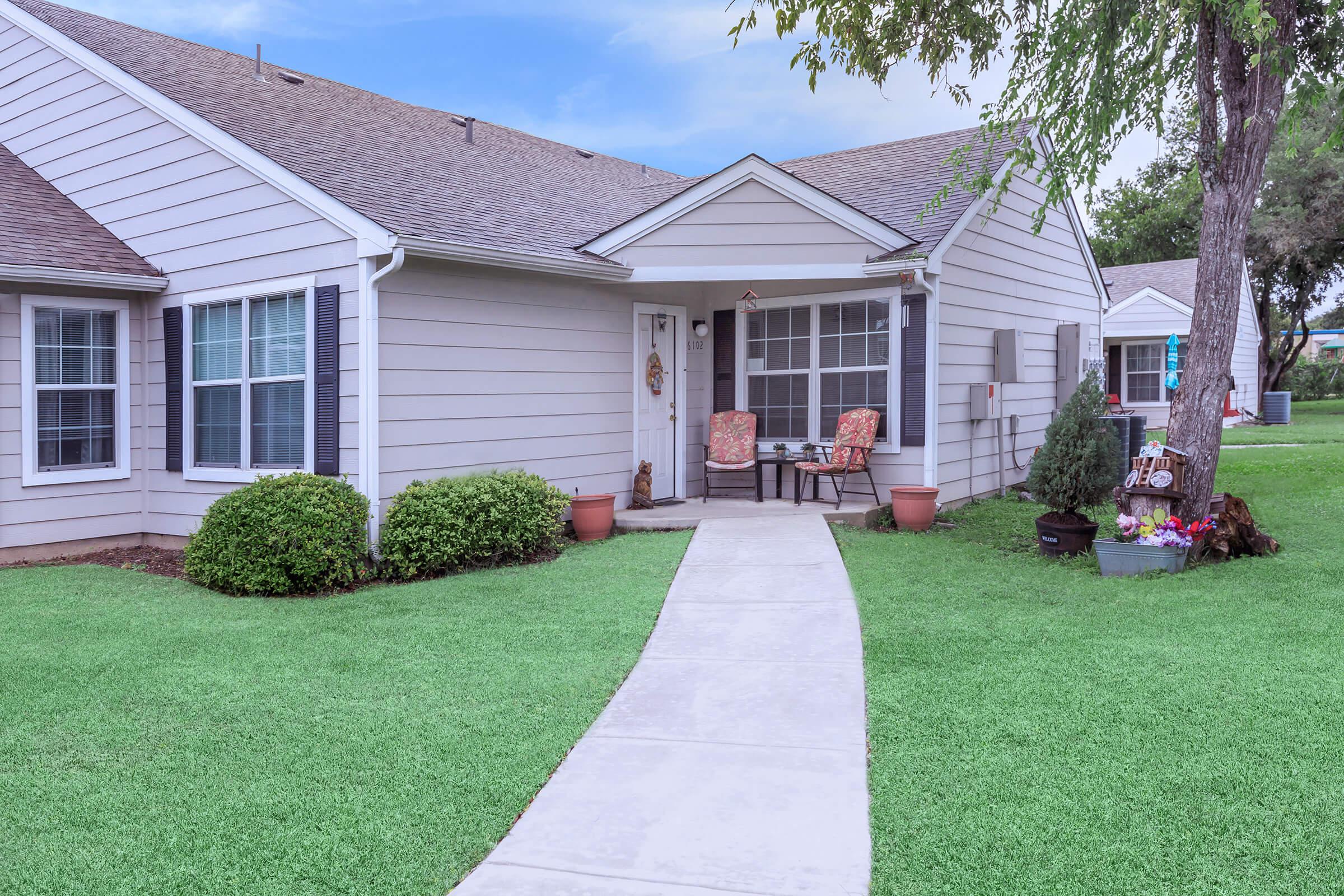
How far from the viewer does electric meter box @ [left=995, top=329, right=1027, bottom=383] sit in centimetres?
1012

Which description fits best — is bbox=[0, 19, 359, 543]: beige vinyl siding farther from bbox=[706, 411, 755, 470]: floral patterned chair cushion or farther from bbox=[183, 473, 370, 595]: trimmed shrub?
bbox=[706, 411, 755, 470]: floral patterned chair cushion

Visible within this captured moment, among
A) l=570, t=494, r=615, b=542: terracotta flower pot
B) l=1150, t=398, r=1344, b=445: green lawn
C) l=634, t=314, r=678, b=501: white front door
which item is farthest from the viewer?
l=1150, t=398, r=1344, b=445: green lawn

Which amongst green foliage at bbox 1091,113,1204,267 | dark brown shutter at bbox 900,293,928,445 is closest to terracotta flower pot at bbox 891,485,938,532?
dark brown shutter at bbox 900,293,928,445

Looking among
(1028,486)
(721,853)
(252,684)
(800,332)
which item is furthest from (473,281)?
(721,853)

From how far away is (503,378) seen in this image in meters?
8.13

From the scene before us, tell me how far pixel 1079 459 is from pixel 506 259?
4.72 metres

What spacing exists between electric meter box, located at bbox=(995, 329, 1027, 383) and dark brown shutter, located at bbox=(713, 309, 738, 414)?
279 cm

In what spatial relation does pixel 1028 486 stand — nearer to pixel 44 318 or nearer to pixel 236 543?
pixel 236 543

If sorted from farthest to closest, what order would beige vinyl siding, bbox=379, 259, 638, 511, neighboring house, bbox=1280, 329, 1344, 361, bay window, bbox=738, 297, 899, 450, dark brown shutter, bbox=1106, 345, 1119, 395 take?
1. neighboring house, bbox=1280, 329, 1344, 361
2. dark brown shutter, bbox=1106, 345, 1119, 395
3. bay window, bbox=738, 297, 899, 450
4. beige vinyl siding, bbox=379, 259, 638, 511

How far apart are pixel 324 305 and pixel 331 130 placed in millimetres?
2976

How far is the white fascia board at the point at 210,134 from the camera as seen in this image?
709 cm

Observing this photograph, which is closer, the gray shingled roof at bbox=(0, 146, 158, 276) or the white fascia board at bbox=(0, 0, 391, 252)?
the white fascia board at bbox=(0, 0, 391, 252)

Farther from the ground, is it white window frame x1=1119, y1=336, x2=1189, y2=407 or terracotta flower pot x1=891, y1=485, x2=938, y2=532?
white window frame x1=1119, y1=336, x2=1189, y2=407

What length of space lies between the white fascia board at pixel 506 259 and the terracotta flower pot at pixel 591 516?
1.99m
